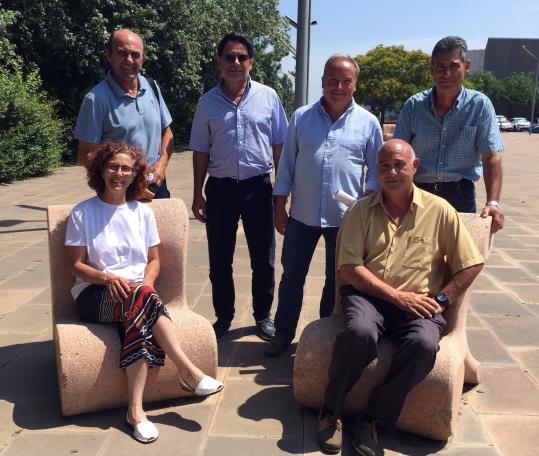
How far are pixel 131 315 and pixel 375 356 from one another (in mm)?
1224

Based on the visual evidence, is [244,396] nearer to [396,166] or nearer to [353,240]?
[353,240]

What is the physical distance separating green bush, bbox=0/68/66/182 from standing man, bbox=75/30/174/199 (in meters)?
8.84

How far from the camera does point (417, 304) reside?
293 cm

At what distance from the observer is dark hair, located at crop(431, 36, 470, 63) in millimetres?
3299

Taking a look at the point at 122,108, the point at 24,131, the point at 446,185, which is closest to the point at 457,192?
the point at 446,185

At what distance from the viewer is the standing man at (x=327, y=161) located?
11.6 feet

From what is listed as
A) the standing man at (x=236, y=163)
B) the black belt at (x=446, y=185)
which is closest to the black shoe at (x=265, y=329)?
the standing man at (x=236, y=163)

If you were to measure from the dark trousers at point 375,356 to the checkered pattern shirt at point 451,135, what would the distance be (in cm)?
104

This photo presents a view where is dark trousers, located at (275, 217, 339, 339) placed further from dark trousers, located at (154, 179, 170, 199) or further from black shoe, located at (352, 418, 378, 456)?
black shoe, located at (352, 418, 378, 456)

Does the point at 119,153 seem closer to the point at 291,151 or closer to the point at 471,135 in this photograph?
the point at 291,151

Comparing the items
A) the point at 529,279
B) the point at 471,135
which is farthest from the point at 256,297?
the point at 529,279

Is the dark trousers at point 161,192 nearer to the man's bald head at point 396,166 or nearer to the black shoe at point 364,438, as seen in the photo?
the man's bald head at point 396,166

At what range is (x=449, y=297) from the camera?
3014mm

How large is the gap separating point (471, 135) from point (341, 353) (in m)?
1.51
